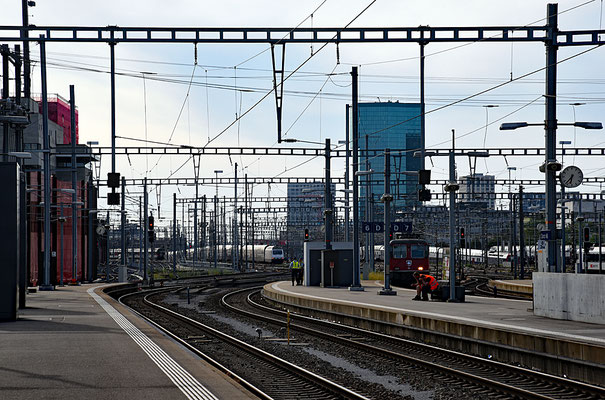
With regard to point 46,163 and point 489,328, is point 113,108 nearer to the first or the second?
point 46,163

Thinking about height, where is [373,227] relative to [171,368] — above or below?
above

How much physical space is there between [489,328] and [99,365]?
8.88 meters

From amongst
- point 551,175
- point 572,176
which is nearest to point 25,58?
point 572,176

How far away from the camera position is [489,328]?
62.2ft

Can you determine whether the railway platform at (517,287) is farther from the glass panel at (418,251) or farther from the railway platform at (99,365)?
the railway platform at (99,365)

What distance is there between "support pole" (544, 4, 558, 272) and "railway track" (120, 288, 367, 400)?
934 centimetres

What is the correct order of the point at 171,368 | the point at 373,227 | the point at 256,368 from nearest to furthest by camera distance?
1. the point at 171,368
2. the point at 256,368
3. the point at 373,227

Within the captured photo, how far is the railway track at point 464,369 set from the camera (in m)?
13.6

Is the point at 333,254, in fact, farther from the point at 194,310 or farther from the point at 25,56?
the point at 25,56

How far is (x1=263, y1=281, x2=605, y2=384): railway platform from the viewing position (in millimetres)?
15623

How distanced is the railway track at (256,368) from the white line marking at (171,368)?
1007mm

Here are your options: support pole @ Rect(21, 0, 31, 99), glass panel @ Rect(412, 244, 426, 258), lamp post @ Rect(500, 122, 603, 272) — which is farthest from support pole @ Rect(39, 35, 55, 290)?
lamp post @ Rect(500, 122, 603, 272)

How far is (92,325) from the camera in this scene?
2347cm

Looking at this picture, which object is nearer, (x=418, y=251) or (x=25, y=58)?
(x=25, y=58)
